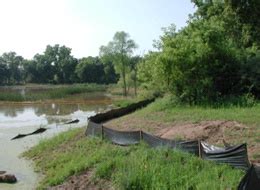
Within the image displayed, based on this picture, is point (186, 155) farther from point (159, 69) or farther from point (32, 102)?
point (32, 102)

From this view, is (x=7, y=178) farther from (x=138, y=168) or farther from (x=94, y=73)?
(x=94, y=73)

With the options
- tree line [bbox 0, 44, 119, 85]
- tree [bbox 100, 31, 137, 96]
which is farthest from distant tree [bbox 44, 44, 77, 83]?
tree [bbox 100, 31, 137, 96]

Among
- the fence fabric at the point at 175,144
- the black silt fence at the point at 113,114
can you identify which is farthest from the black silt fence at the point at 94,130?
the black silt fence at the point at 113,114

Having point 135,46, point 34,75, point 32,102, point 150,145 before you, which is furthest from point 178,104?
point 34,75

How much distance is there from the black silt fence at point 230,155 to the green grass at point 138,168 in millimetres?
233

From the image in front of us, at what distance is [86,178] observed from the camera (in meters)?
14.0

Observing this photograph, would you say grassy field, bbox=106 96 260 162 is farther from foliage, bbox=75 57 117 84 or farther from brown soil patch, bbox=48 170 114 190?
foliage, bbox=75 57 117 84

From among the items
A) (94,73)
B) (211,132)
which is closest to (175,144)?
(211,132)

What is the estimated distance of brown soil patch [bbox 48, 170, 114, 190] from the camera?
1315 centimetres

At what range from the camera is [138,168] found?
13016mm

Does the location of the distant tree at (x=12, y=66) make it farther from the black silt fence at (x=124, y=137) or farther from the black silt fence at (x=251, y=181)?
the black silt fence at (x=251, y=181)

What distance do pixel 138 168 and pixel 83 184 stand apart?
6.23ft

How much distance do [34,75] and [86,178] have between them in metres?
113

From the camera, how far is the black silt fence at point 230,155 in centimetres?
1179
